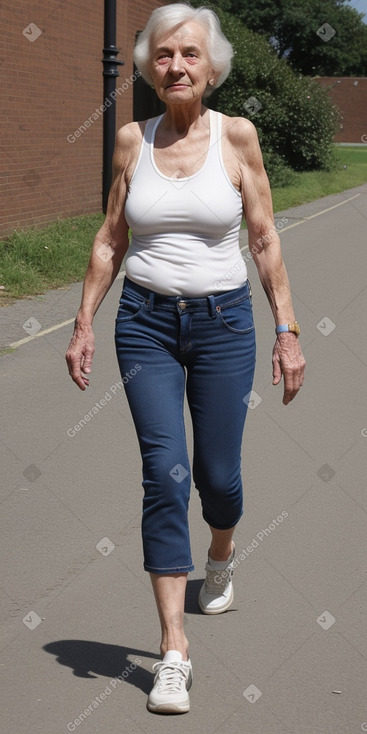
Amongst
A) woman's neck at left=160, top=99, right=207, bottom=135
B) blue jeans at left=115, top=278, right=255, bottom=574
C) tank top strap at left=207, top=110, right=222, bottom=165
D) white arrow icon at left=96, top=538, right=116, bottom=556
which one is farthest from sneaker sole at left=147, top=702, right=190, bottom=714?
woman's neck at left=160, top=99, right=207, bottom=135

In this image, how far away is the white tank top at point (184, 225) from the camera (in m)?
3.45

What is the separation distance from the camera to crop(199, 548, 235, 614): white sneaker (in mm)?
4066

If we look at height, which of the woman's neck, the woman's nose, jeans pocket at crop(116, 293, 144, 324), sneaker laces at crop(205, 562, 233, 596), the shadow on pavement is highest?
the woman's nose

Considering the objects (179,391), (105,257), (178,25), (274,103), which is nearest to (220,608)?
(179,391)

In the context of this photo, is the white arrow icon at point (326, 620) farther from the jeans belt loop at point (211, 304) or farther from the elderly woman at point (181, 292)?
the jeans belt loop at point (211, 304)

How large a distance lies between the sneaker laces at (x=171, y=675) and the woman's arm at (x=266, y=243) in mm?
A: 925

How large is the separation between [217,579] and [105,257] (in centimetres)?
124

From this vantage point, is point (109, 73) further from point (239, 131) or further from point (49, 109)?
point (239, 131)

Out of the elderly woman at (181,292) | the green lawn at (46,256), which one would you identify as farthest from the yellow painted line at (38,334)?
the elderly woman at (181,292)

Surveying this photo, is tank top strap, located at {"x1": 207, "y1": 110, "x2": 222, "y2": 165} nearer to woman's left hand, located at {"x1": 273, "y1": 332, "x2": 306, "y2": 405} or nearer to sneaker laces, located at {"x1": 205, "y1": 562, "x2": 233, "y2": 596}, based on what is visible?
woman's left hand, located at {"x1": 273, "y1": 332, "x2": 306, "y2": 405}

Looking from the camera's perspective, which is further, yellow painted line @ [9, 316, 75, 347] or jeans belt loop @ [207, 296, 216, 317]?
yellow painted line @ [9, 316, 75, 347]

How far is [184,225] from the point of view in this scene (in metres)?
3.46

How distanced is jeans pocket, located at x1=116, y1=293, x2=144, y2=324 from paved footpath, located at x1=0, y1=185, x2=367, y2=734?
1118 mm

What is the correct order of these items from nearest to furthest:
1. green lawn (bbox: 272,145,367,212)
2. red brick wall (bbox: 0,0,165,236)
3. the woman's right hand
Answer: the woman's right hand
red brick wall (bbox: 0,0,165,236)
green lawn (bbox: 272,145,367,212)
